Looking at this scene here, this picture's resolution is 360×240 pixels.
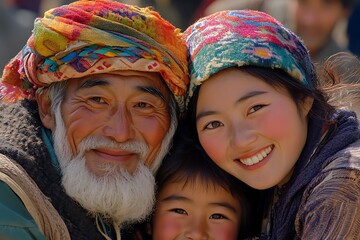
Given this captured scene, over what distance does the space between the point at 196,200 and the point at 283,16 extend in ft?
10.2

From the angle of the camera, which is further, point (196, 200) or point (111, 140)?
point (196, 200)

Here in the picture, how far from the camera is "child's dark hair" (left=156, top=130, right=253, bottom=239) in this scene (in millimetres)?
4168

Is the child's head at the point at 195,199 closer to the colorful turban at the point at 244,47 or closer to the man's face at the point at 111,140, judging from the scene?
the man's face at the point at 111,140

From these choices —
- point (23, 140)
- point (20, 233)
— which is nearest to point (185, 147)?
point (23, 140)

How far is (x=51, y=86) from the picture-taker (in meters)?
4.09

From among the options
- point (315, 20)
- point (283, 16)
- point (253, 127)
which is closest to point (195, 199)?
point (253, 127)

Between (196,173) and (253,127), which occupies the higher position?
(253,127)

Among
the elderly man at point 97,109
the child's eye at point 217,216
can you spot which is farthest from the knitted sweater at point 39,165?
the child's eye at point 217,216

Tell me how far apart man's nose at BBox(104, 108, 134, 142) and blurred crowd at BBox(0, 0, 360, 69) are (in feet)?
10.2

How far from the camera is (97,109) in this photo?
3979 millimetres

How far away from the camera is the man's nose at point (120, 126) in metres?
3.91

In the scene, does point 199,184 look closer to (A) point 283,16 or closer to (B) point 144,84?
(B) point 144,84

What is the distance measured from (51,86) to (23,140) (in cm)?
42

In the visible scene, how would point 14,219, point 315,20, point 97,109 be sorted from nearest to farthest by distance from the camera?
point 14,219 → point 97,109 → point 315,20
